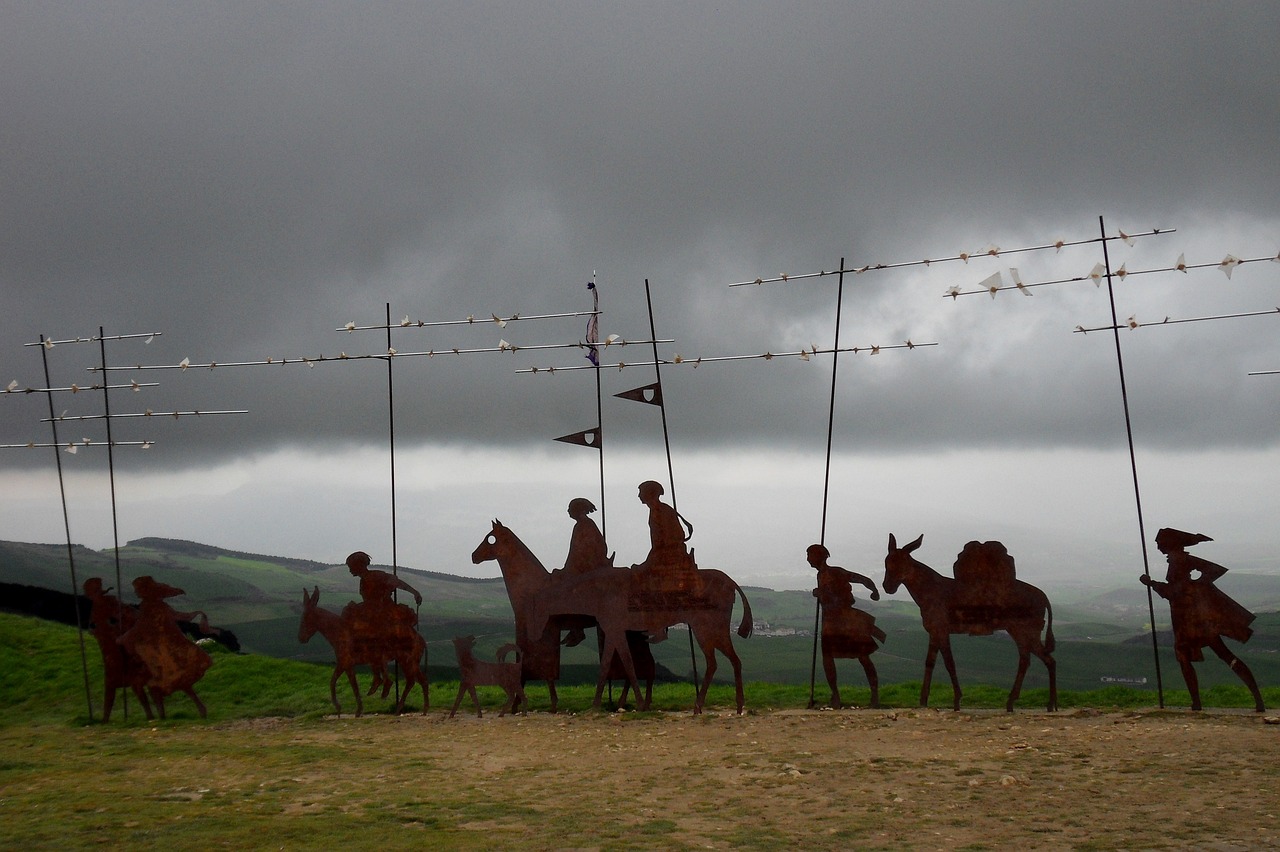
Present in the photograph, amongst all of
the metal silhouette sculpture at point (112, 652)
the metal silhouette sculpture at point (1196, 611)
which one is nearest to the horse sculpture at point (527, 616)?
the metal silhouette sculpture at point (112, 652)

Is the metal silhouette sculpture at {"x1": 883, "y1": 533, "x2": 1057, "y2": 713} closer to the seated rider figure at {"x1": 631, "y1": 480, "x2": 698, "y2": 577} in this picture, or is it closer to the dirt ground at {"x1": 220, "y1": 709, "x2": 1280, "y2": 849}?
the dirt ground at {"x1": 220, "y1": 709, "x2": 1280, "y2": 849}

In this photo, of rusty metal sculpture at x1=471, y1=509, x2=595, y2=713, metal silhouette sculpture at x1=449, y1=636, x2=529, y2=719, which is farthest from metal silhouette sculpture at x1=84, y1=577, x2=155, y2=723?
rusty metal sculpture at x1=471, y1=509, x2=595, y2=713

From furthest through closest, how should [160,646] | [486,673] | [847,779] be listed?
1. [160,646]
2. [486,673]
3. [847,779]

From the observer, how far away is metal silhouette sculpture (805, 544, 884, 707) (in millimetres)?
12461

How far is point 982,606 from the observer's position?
39.8ft

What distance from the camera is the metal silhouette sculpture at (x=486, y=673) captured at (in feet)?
43.2

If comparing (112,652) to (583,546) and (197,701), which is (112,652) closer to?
(197,701)

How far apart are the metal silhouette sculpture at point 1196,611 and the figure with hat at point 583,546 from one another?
625cm

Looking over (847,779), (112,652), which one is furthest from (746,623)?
(112,652)

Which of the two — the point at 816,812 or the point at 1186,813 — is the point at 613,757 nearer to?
the point at 816,812

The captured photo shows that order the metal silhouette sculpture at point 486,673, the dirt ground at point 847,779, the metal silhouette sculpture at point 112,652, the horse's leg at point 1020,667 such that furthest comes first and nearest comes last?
the metal silhouette sculpture at point 112,652 → the metal silhouette sculpture at point 486,673 → the horse's leg at point 1020,667 → the dirt ground at point 847,779

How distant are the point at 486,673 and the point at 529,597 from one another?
1.06 metres

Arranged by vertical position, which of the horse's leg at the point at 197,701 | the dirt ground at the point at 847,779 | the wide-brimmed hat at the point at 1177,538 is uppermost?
the wide-brimmed hat at the point at 1177,538

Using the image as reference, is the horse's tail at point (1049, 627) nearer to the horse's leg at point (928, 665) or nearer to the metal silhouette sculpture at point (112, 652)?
the horse's leg at point (928, 665)
